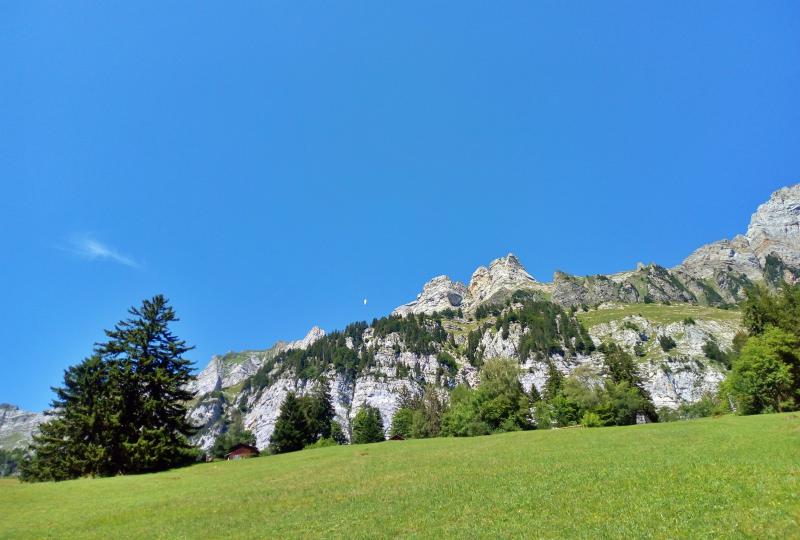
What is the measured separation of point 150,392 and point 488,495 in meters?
53.3

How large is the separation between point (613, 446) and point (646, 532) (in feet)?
84.2

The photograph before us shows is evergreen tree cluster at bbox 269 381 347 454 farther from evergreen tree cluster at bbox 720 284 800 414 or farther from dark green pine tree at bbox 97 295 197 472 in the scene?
evergreen tree cluster at bbox 720 284 800 414

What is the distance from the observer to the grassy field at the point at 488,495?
1731 cm

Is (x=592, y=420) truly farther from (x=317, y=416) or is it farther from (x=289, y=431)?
(x=317, y=416)

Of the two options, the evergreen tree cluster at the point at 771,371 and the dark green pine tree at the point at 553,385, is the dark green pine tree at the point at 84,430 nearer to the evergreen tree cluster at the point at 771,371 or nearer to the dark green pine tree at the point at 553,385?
the dark green pine tree at the point at 553,385

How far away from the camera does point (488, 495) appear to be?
23969 millimetres

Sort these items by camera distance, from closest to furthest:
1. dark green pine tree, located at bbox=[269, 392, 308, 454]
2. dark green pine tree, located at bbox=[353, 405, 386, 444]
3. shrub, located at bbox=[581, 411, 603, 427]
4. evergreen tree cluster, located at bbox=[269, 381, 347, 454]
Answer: shrub, located at bbox=[581, 411, 603, 427] → dark green pine tree, located at bbox=[269, 392, 308, 454] → evergreen tree cluster, located at bbox=[269, 381, 347, 454] → dark green pine tree, located at bbox=[353, 405, 386, 444]

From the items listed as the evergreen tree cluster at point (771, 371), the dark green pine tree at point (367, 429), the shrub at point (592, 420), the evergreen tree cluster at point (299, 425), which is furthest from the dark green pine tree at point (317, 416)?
the evergreen tree cluster at point (771, 371)

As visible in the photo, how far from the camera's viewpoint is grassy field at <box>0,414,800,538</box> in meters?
17.3

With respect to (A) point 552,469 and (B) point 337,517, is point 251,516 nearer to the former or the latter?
(B) point 337,517

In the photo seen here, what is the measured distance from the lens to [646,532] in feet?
50.5

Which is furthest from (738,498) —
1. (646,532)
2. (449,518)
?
(449,518)

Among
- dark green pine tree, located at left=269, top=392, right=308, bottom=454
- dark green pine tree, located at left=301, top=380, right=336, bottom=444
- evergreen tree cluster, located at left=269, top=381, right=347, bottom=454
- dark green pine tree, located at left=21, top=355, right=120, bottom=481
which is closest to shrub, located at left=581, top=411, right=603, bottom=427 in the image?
evergreen tree cluster, located at left=269, top=381, right=347, bottom=454

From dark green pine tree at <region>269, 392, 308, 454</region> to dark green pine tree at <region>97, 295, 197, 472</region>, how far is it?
41851mm
